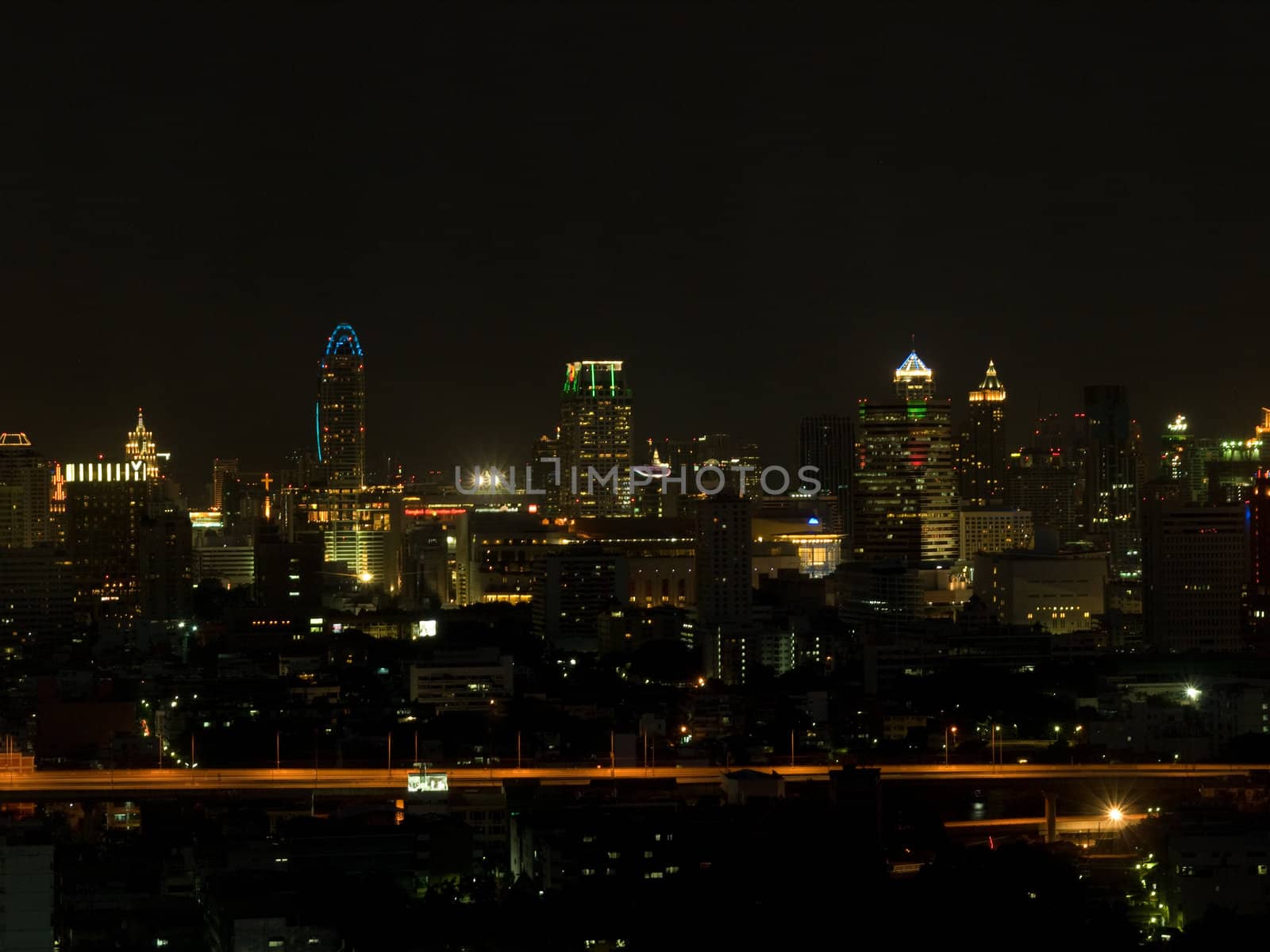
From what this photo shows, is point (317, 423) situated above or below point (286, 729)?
above

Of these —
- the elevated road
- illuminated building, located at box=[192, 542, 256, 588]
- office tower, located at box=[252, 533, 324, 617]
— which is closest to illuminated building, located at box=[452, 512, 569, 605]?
office tower, located at box=[252, 533, 324, 617]

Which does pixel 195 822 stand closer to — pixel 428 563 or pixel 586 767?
pixel 586 767

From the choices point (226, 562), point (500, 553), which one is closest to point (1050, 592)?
point (500, 553)

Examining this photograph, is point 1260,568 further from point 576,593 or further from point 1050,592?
point 576,593

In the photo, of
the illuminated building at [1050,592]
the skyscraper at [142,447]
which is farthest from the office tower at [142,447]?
the illuminated building at [1050,592]

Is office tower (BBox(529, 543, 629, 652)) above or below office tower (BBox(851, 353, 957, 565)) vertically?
below

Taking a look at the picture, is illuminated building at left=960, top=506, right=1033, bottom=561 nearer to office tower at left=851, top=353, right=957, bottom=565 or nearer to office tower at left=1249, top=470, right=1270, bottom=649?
office tower at left=851, top=353, right=957, bottom=565

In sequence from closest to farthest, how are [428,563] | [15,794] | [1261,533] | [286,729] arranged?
[15,794], [286,729], [1261,533], [428,563]

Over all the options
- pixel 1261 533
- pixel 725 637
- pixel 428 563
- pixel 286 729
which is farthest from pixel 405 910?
pixel 428 563
